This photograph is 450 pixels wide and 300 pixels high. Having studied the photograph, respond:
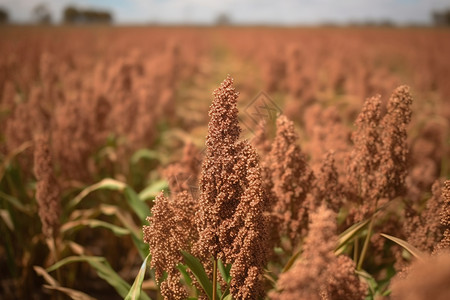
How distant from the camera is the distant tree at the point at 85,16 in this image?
8425 centimetres

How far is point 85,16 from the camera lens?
92.9 meters

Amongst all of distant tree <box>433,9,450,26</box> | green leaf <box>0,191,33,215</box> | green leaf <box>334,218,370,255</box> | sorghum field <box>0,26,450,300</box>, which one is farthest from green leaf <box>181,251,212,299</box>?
distant tree <box>433,9,450,26</box>

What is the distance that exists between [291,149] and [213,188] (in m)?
0.60

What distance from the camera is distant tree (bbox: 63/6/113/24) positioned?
8425 centimetres

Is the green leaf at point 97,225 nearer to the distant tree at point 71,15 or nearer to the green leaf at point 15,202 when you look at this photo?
the green leaf at point 15,202

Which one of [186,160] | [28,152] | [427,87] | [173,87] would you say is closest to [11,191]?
[28,152]

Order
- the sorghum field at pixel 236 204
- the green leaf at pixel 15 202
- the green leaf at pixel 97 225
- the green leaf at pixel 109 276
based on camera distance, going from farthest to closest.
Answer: the green leaf at pixel 15 202 < the green leaf at pixel 97 225 < the green leaf at pixel 109 276 < the sorghum field at pixel 236 204

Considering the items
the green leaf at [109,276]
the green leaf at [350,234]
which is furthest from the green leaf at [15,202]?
the green leaf at [350,234]

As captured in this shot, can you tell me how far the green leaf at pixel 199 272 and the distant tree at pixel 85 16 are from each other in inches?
3597

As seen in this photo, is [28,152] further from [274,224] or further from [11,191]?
[274,224]

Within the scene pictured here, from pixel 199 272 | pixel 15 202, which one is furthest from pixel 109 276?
pixel 15 202

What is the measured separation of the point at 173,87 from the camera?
22.2 ft

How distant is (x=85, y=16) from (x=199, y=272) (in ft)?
347

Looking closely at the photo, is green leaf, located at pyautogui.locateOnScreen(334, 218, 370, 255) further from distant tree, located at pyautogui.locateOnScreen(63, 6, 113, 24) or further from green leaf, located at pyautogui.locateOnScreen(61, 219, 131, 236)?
distant tree, located at pyautogui.locateOnScreen(63, 6, 113, 24)
